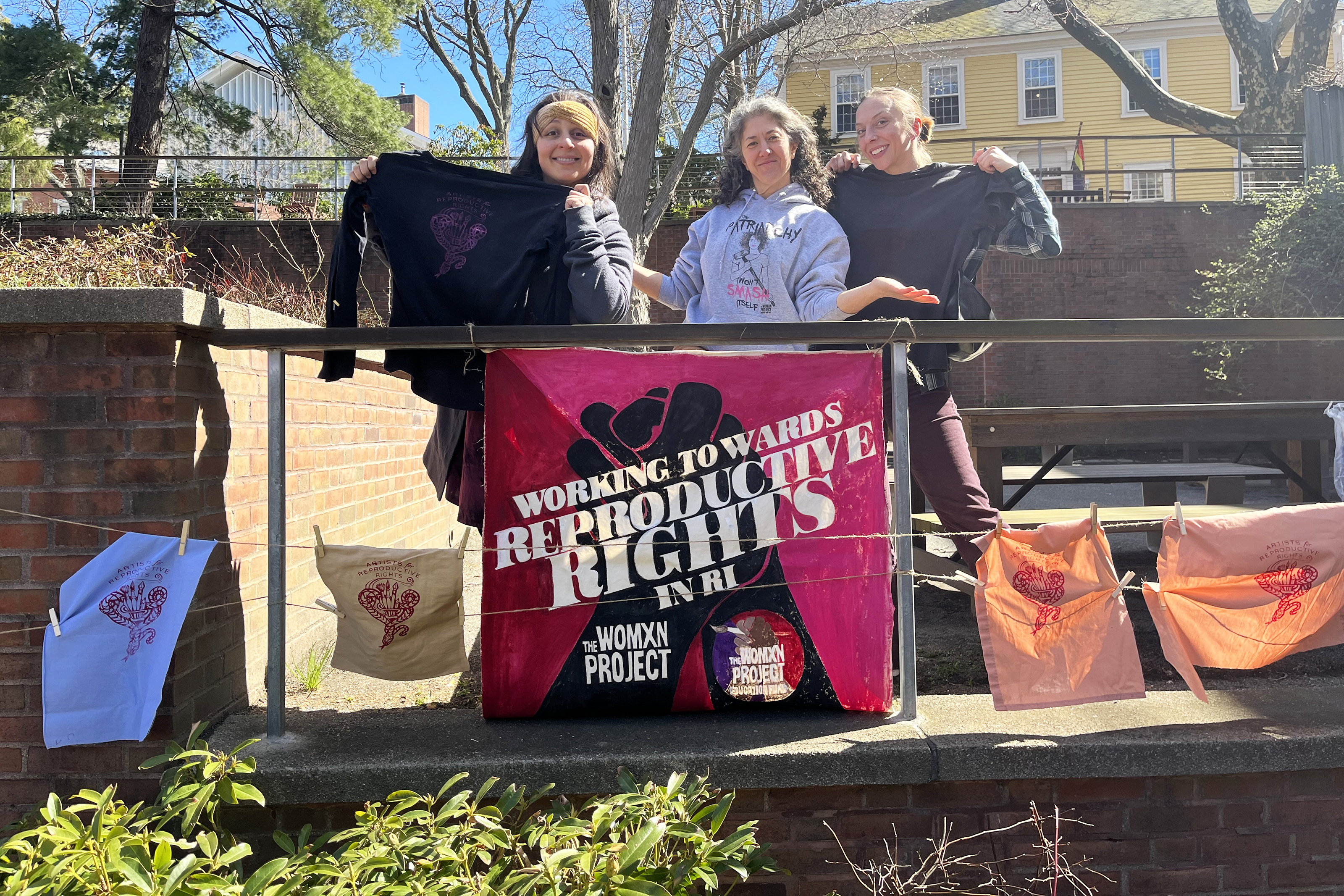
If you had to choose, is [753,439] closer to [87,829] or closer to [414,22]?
[87,829]

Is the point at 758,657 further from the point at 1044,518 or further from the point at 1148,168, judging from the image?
the point at 1148,168

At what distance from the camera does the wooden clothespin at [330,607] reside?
8.59 feet

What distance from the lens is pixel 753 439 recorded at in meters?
2.71

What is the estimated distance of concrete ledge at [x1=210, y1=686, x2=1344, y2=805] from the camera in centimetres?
241

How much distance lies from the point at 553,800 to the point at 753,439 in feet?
3.64

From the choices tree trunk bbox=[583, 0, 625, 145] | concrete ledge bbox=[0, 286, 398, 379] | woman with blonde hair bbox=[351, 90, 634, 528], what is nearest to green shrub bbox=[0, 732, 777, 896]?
woman with blonde hair bbox=[351, 90, 634, 528]

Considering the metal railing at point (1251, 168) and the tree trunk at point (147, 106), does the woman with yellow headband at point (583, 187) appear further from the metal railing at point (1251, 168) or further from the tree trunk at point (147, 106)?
the tree trunk at point (147, 106)

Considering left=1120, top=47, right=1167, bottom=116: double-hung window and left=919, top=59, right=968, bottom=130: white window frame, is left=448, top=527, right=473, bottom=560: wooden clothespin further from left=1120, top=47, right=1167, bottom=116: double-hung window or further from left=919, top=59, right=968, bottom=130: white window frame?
left=1120, top=47, right=1167, bottom=116: double-hung window

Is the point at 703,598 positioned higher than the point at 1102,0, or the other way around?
the point at 1102,0

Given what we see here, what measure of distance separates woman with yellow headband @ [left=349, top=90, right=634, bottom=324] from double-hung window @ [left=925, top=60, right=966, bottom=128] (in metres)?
27.8

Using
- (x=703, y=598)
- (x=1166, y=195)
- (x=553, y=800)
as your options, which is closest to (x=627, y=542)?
(x=703, y=598)

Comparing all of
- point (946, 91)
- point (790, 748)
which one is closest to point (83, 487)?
point (790, 748)

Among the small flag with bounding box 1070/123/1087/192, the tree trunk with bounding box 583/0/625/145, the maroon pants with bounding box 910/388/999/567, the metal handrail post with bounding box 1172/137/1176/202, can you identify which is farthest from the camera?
the small flag with bounding box 1070/123/1087/192

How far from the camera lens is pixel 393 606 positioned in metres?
2.66
